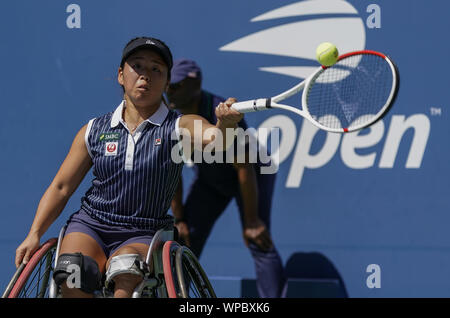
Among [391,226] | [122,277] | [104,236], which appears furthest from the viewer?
[391,226]

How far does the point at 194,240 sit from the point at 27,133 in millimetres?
1309

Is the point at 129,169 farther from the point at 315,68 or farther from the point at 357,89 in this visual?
the point at 315,68

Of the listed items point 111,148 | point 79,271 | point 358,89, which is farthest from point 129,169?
point 358,89

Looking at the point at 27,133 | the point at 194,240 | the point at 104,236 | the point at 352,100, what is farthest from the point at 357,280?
the point at 27,133

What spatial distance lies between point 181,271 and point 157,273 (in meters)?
0.19

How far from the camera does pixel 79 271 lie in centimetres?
247

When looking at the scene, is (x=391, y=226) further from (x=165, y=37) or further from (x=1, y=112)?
(x=1, y=112)

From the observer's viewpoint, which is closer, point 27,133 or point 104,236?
point 104,236

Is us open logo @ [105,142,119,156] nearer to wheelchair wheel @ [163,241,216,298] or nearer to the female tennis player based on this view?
the female tennis player

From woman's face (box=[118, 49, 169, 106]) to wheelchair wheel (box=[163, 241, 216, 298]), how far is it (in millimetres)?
647

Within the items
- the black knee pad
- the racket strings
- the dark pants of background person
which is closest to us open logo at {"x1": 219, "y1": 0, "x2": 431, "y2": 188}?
the dark pants of background person

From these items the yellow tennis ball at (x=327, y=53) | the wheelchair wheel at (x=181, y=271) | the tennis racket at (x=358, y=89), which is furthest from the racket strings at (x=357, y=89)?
the wheelchair wheel at (x=181, y=271)

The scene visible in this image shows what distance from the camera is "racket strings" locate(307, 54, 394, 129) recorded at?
3270 mm

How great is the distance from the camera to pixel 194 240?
427 cm
